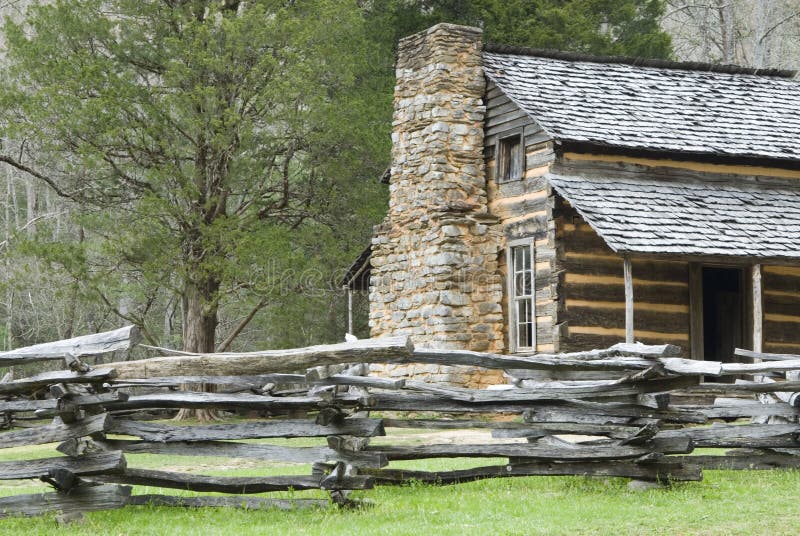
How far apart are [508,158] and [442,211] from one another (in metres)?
1.43

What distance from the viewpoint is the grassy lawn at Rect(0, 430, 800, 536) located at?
897 centimetres

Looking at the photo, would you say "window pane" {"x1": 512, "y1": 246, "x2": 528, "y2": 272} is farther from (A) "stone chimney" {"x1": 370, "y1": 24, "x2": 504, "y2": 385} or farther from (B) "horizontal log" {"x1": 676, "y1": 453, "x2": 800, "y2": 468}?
(B) "horizontal log" {"x1": 676, "y1": 453, "x2": 800, "y2": 468}

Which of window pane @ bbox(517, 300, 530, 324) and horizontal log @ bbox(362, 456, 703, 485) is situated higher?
window pane @ bbox(517, 300, 530, 324)

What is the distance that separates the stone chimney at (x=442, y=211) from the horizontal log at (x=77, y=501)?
10.7 m

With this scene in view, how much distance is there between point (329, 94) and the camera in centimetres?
2527

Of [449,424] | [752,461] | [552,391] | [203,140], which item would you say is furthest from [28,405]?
[203,140]

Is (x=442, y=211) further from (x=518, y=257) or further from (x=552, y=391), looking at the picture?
(x=552, y=391)

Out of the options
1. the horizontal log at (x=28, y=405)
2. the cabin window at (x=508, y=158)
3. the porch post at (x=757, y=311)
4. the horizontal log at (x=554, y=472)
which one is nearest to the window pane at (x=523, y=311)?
the cabin window at (x=508, y=158)

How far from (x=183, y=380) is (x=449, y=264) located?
1062cm

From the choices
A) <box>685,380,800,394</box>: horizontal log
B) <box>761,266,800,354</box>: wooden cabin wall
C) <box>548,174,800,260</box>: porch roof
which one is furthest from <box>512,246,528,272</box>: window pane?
<box>685,380,800,394</box>: horizontal log

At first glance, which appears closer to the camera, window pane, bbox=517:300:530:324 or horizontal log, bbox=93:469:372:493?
horizontal log, bbox=93:469:372:493

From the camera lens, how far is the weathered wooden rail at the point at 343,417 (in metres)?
9.30

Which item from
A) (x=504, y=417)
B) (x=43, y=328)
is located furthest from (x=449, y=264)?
(x=43, y=328)

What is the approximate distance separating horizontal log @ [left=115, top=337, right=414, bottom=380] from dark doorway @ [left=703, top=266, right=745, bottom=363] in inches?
497
